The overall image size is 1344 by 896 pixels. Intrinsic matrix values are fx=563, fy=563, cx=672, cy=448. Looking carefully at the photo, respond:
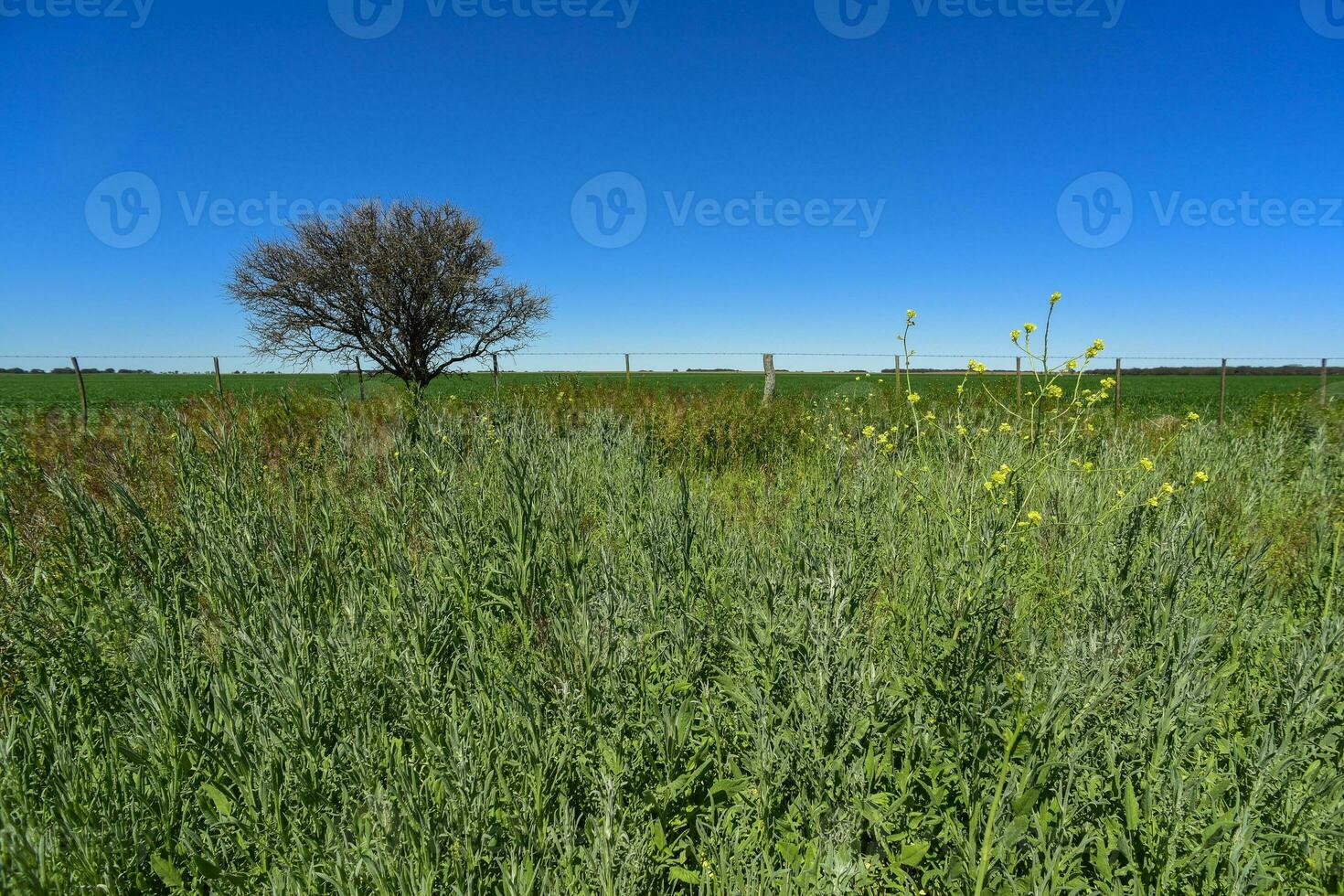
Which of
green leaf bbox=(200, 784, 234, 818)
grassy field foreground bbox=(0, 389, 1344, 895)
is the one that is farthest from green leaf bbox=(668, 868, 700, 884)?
green leaf bbox=(200, 784, 234, 818)

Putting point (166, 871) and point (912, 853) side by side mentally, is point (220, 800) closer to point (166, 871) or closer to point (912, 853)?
point (166, 871)

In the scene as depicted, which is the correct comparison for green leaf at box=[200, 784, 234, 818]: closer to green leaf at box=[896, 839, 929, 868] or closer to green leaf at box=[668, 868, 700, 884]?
green leaf at box=[668, 868, 700, 884]

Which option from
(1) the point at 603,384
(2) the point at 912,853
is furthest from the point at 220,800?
(1) the point at 603,384

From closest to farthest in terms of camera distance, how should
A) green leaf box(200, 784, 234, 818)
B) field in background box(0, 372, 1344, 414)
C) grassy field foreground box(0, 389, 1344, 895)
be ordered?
grassy field foreground box(0, 389, 1344, 895) < green leaf box(200, 784, 234, 818) < field in background box(0, 372, 1344, 414)

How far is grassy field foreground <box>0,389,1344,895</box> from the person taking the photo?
133 cm

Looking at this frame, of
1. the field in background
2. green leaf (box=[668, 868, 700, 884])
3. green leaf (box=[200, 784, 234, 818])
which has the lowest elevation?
green leaf (box=[668, 868, 700, 884])

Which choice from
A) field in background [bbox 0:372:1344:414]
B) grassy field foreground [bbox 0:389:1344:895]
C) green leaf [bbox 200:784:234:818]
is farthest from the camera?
field in background [bbox 0:372:1344:414]

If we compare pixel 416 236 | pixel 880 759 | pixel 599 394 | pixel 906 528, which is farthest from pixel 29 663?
pixel 416 236

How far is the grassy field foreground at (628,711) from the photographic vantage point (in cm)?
133

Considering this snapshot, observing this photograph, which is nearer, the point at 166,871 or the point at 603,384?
the point at 166,871

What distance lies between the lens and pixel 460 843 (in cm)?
129

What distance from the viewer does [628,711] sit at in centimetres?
161

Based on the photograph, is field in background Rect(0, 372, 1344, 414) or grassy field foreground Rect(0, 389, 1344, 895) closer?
grassy field foreground Rect(0, 389, 1344, 895)

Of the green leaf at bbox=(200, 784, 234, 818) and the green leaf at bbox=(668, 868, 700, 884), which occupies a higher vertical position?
the green leaf at bbox=(200, 784, 234, 818)
